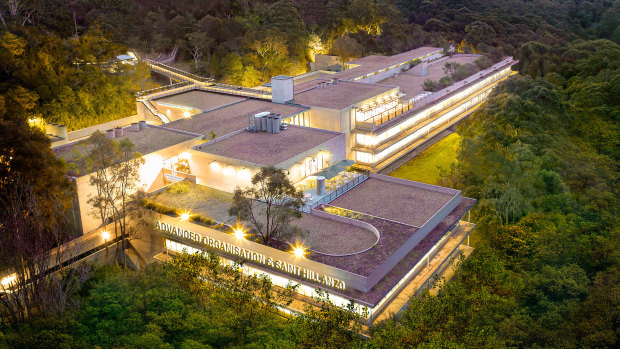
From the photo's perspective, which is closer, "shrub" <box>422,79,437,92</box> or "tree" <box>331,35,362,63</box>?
"shrub" <box>422,79,437,92</box>

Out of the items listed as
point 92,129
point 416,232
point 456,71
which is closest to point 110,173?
point 92,129

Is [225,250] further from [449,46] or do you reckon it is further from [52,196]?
[449,46]

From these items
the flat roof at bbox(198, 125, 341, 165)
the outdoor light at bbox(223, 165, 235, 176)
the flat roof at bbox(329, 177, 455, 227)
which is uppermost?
the flat roof at bbox(198, 125, 341, 165)

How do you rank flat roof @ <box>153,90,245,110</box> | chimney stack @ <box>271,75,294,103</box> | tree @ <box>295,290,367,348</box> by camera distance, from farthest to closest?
flat roof @ <box>153,90,245,110</box>, chimney stack @ <box>271,75,294,103</box>, tree @ <box>295,290,367,348</box>

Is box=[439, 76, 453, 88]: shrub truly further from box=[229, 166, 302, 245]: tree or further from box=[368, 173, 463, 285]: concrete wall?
box=[229, 166, 302, 245]: tree

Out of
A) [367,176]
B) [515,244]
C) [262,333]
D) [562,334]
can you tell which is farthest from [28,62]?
[562,334]

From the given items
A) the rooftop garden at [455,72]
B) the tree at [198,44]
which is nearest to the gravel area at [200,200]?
the rooftop garden at [455,72]

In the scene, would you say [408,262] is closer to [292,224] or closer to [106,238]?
[292,224]

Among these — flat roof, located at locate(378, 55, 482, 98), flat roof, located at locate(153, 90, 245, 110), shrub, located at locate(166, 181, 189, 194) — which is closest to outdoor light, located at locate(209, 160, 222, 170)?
shrub, located at locate(166, 181, 189, 194)
